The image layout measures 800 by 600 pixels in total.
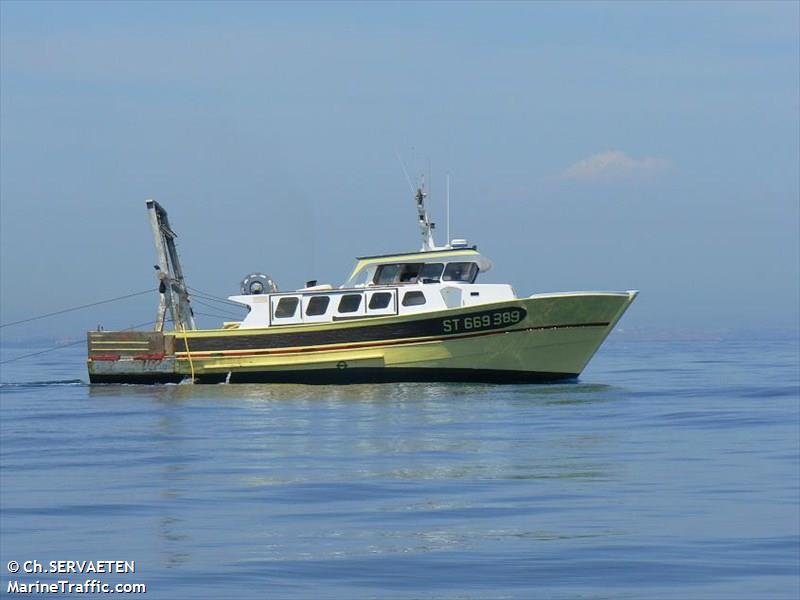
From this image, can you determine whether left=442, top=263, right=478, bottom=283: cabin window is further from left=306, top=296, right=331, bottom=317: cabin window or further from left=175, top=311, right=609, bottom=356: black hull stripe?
left=306, top=296, right=331, bottom=317: cabin window

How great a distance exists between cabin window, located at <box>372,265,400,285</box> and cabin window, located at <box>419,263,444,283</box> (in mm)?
837

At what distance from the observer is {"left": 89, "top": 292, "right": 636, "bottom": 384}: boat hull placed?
125 feet

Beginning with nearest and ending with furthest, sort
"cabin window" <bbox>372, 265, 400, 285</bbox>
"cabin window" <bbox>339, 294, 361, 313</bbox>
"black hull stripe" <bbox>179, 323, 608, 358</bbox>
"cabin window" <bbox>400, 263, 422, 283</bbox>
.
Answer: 1. "black hull stripe" <bbox>179, 323, 608, 358</bbox>
2. "cabin window" <bbox>339, 294, 361, 313</bbox>
3. "cabin window" <bbox>400, 263, 422, 283</bbox>
4. "cabin window" <bbox>372, 265, 400, 285</bbox>

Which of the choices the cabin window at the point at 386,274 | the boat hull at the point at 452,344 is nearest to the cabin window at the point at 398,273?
the cabin window at the point at 386,274

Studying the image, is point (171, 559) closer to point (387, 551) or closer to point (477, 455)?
point (387, 551)

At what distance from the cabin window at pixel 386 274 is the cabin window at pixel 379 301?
1.15 m

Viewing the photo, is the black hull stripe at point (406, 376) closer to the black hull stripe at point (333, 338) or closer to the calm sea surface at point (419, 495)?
the black hull stripe at point (333, 338)

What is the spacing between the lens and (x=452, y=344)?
38.5m

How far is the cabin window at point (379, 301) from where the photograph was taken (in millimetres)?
39406

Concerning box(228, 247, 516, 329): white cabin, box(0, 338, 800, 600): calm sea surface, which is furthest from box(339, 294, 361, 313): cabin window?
box(0, 338, 800, 600): calm sea surface

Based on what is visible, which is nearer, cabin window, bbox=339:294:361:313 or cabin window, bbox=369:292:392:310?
cabin window, bbox=369:292:392:310

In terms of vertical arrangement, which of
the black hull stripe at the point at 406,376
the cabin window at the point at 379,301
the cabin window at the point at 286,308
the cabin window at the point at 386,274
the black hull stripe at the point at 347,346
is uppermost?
the cabin window at the point at 386,274

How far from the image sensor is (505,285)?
39.4 metres

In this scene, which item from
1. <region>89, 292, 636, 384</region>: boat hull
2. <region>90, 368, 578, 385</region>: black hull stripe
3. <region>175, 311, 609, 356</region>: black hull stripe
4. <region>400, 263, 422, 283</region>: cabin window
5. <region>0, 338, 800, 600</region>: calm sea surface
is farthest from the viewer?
<region>400, 263, 422, 283</region>: cabin window
